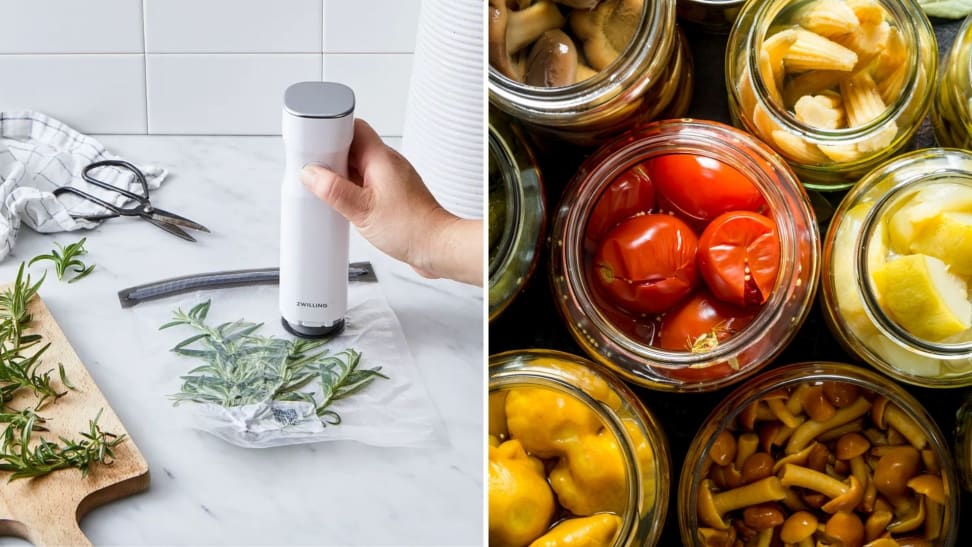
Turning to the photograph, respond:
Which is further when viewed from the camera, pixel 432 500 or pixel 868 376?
pixel 432 500

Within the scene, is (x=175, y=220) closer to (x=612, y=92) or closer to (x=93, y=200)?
(x=93, y=200)

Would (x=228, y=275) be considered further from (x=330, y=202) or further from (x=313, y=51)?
(x=313, y=51)

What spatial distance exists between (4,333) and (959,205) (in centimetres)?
66

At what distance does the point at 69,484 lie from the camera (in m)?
0.67

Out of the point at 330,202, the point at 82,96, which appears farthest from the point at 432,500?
the point at 82,96

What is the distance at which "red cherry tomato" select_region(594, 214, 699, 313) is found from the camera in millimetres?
560

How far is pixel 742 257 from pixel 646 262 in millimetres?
52

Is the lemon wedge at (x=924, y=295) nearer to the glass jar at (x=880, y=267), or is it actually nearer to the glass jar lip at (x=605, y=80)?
the glass jar at (x=880, y=267)

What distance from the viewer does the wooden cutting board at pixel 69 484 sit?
2.10 ft

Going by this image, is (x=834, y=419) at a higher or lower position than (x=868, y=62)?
lower

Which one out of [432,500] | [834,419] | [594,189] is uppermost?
[594,189]

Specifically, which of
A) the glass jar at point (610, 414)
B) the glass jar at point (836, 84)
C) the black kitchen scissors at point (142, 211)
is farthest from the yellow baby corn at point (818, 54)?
the black kitchen scissors at point (142, 211)

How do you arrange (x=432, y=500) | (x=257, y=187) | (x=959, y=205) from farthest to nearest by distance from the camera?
(x=257, y=187) < (x=432, y=500) < (x=959, y=205)

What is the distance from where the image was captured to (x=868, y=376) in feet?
1.90
